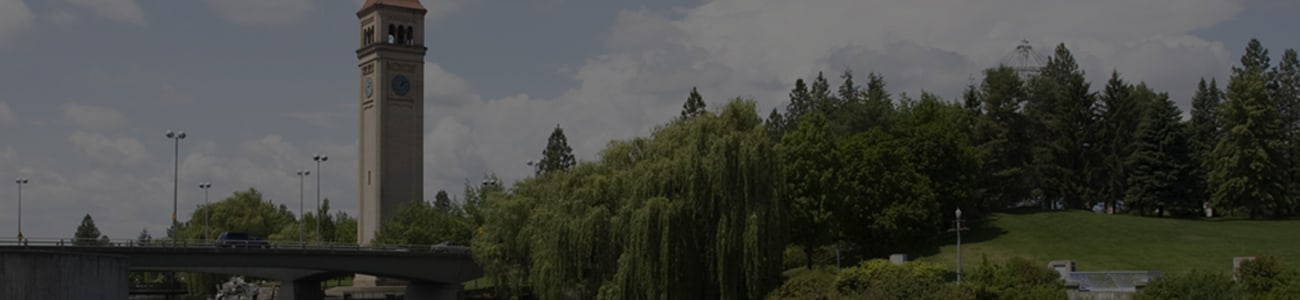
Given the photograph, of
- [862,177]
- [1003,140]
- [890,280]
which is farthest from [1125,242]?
[890,280]

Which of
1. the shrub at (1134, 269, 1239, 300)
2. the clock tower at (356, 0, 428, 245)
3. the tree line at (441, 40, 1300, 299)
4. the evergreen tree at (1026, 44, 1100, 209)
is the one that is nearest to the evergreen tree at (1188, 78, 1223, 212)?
the tree line at (441, 40, 1300, 299)

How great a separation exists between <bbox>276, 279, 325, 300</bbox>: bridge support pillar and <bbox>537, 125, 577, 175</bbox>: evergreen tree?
75.9 ft

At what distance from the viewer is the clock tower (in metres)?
111

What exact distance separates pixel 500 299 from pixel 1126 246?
32.2 metres

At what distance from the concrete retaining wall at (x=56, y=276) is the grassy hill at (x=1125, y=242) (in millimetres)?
37981

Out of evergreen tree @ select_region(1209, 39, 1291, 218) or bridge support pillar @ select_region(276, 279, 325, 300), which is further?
bridge support pillar @ select_region(276, 279, 325, 300)

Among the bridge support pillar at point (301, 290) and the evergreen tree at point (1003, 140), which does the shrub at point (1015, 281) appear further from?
the bridge support pillar at point (301, 290)

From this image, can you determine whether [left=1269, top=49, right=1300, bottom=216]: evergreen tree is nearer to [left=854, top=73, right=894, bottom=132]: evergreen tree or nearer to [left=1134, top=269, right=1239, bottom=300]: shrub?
[left=854, top=73, right=894, bottom=132]: evergreen tree

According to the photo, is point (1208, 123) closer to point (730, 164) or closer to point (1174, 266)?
point (1174, 266)

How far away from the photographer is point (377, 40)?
112 metres

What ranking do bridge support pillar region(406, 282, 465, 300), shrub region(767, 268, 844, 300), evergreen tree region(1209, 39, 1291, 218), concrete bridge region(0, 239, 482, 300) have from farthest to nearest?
evergreen tree region(1209, 39, 1291, 218) → bridge support pillar region(406, 282, 465, 300) → concrete bridge region(0, 239, 482, 300) → shrub region(767, 268, 844, 300)

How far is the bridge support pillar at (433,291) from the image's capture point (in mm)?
83375

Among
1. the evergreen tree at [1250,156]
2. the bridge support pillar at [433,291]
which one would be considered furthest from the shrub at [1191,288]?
the bridge support pillar at [433,291]

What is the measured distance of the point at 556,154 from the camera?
114 meters
